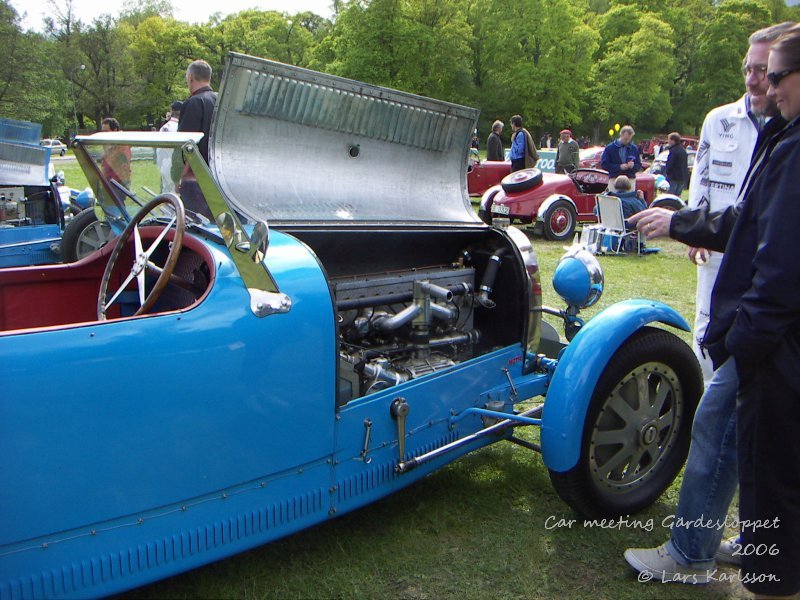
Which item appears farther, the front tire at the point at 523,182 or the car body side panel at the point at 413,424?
the front tire at the point at 523,182

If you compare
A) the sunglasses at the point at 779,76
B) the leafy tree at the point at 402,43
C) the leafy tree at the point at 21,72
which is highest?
the leafy tree at the point at 402,43

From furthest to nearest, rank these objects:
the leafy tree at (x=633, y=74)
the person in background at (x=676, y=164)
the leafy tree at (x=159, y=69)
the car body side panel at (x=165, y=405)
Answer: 1. the leafy tree at (x=159, y=69)
2. the leafy tree at (x=633, y=74)
3. the person in background at (x=676, y=164)
4. the car body side panel at (x=165, y=405)

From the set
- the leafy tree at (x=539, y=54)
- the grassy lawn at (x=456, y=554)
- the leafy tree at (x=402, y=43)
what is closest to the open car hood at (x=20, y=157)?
the grassy lawn at (x=456, y=554)

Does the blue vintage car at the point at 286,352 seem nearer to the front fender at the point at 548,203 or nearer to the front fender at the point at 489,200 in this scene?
the front fender at the point at 548,203

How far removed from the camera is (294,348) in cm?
222

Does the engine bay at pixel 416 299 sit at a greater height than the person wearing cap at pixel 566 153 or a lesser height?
lesser

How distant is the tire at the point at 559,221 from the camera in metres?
10.5

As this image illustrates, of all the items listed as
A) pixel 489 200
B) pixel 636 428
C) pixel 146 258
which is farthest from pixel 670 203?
pixel 489 200

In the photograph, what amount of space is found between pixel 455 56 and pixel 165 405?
32.9m

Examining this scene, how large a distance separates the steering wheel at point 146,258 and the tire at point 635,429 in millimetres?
1734

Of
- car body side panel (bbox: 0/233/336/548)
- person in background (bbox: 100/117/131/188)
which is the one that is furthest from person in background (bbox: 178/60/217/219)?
car body side panel (bbox: 0/233/336/548)

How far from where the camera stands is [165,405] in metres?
1.94

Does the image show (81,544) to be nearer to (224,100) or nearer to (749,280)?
(224,100)

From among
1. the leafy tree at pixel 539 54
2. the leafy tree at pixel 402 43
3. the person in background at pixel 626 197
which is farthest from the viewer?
the leafy tree at pixel 539 54
